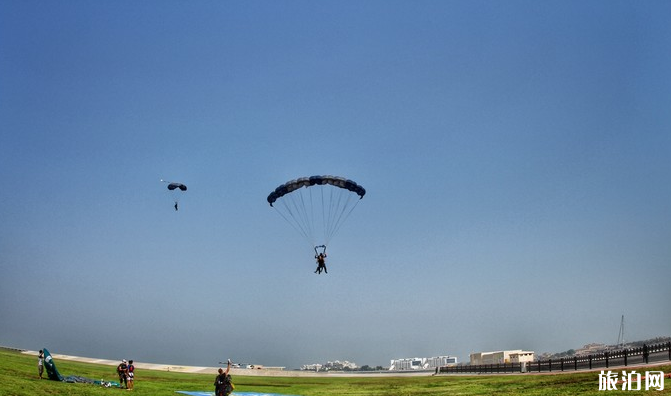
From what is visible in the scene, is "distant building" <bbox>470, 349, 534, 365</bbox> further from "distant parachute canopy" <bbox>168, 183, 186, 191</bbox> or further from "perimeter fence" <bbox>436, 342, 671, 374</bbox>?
"distant parachute canopy" <bbox>168, 183, 186, 191</bbox>

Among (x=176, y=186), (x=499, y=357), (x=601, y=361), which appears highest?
(x=176, y=186)

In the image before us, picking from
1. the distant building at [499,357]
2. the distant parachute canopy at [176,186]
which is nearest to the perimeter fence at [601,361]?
the distant building at [499,357]

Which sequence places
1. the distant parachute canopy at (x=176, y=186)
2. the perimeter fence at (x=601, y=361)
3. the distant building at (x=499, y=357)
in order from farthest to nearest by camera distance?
the distant building at (x=499, y=357)
the distant parachute canopy at (x=176, y=186)
the perimeter fence at (x=601, y=361)

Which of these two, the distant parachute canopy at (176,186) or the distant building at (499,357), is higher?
the distant parachute canopy at (176,186)

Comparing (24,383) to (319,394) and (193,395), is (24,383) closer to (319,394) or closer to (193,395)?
(193,395)

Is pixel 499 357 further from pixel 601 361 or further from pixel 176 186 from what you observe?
pixel 176 186

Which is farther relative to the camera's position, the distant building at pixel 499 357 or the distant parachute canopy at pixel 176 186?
the distant building at pixel 499 357

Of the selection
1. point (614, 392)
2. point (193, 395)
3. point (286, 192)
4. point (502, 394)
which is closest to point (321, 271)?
point (286, 192)

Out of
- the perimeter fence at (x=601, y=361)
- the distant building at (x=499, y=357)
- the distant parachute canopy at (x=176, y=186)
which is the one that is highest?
the distant parachute canopy at (x=176, y=186)

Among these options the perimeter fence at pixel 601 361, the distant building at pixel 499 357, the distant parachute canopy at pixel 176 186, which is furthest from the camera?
the distant building at pixel 499 357

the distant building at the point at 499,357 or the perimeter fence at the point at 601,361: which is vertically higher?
the perimeter fence at the point at 601,361

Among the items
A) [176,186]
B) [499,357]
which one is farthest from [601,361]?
[499,357]

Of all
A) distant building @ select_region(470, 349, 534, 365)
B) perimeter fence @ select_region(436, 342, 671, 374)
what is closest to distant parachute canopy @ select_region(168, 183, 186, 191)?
perimeter fence @ select_region(436, 342, 671, 374)

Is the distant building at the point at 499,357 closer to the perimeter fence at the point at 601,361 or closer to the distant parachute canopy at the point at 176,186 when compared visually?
the perimeter fence at the point at 601,361
